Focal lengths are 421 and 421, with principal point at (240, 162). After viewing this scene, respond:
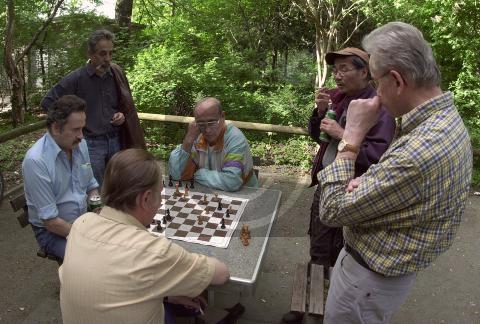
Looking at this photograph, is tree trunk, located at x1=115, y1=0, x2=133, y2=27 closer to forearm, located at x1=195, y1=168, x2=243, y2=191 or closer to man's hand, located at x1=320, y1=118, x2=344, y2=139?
forearm, located at x1=195, y1=168, x2=243, y2=191

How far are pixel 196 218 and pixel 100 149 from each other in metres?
1.61

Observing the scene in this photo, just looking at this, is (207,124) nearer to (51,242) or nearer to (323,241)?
(323,241)

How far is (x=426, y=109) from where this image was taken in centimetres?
147

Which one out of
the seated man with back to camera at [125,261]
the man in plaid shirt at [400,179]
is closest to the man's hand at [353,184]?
the man in plaid shirt at [400,179]

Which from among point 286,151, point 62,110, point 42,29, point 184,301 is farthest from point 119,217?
point 42,29

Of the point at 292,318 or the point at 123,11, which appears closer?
the point at 292,318

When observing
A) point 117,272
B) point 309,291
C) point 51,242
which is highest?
point 117,272

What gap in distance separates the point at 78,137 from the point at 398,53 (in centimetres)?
210

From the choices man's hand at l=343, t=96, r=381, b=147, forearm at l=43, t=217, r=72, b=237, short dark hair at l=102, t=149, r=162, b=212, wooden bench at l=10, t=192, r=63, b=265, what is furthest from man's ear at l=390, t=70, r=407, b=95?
wooden bench at l=10, t=192, r=63, b=265

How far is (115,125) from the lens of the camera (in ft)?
12.7

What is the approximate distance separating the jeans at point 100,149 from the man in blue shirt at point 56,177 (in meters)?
0.93

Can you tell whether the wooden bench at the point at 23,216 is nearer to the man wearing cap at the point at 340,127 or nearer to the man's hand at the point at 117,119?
the man's hand at the point at 117,119

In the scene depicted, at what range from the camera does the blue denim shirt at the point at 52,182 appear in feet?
8.39

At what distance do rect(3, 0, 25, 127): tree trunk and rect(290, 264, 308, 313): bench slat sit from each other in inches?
252
